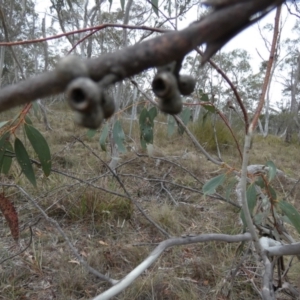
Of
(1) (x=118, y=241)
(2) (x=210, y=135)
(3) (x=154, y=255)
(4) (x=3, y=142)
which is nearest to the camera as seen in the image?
(3) (x=154, y=255)

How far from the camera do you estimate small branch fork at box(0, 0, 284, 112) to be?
0.14 meters

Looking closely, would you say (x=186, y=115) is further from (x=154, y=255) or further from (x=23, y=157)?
(x=154, y=255)

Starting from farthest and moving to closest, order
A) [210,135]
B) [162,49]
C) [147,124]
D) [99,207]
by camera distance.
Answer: [210,135]
[99,207]
[147,124]
[162,49]

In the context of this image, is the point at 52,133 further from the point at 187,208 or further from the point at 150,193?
the point at 187,208

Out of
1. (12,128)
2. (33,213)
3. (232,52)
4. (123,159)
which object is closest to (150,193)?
(123,159)

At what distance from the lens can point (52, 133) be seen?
366cm

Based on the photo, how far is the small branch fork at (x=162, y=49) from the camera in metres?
0.14

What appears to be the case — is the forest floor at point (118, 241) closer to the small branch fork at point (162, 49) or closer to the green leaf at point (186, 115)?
the green leaf at point (186, 115)

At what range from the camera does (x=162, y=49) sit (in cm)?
14

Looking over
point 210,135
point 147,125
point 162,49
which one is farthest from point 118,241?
point 210,135

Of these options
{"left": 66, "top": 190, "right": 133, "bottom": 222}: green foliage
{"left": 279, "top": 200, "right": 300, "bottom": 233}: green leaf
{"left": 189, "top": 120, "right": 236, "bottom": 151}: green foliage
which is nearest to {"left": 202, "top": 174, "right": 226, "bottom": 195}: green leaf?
{"left": 279, "top": 200, "right": 300, "bottom": 233}: green leaf

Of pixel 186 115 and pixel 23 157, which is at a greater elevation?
pixel 186 115

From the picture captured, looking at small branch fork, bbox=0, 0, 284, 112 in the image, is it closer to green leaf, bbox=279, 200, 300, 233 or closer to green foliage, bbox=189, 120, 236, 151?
green leaf, bbox=279, 200, 300, 233

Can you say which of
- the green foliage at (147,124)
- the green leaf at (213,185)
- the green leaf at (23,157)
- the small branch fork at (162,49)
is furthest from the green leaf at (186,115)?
the small branch fork at (162,49)
